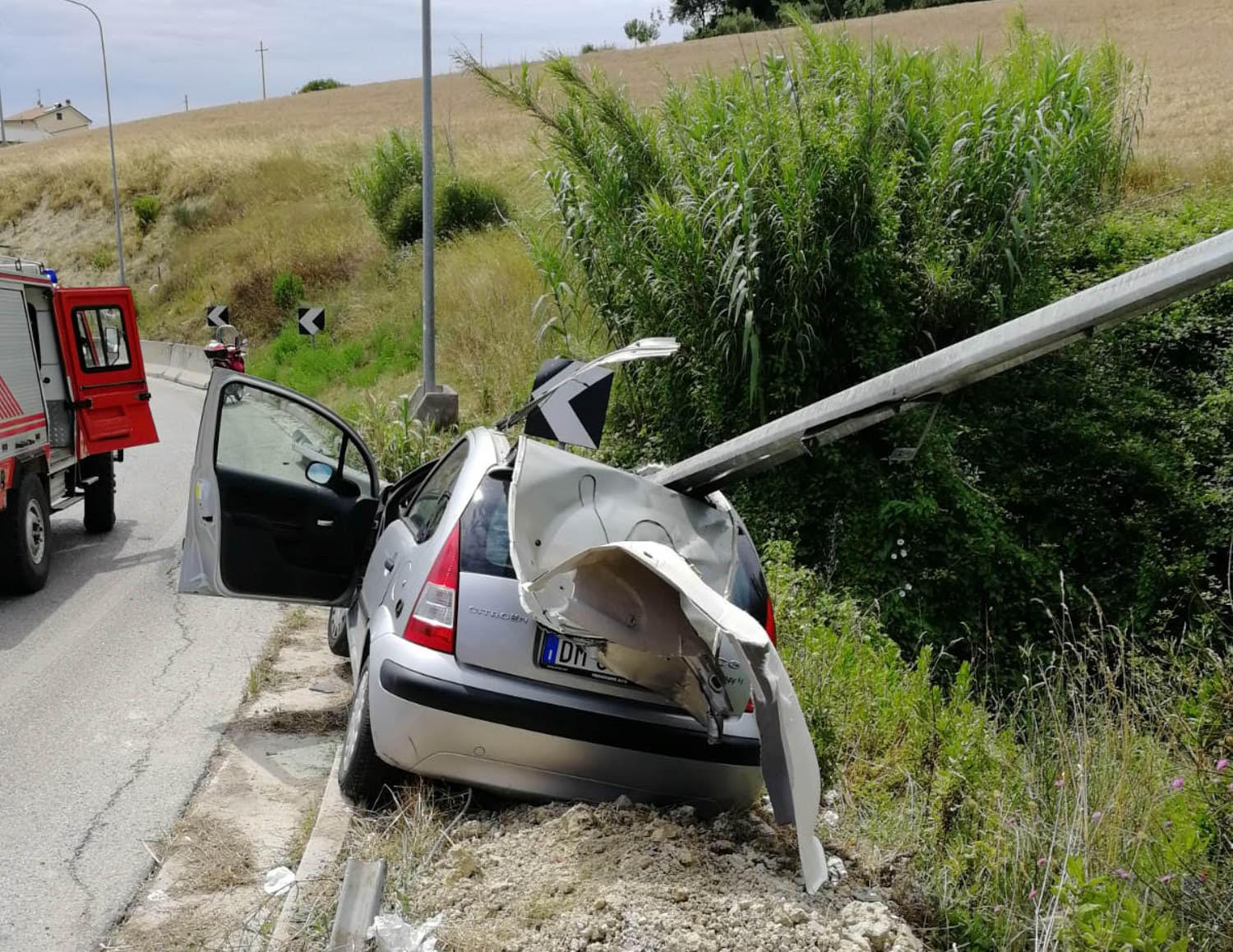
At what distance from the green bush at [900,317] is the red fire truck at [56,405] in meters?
4.32

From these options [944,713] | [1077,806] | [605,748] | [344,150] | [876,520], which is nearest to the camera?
[1077,806]

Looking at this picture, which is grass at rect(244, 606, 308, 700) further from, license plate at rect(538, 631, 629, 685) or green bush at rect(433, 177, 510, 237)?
green bush at rect(433, 177, 510, 237)

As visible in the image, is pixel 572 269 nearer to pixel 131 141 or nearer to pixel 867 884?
pixel 867 884

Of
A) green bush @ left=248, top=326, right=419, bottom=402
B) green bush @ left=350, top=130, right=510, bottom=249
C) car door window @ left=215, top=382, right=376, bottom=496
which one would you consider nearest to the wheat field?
green bush @ left=350, top=130, right=510, bottom=249

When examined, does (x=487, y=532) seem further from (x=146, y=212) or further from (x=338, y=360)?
(x=146, y=212)

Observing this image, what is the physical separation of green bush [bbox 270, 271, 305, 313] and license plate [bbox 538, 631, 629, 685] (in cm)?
3027

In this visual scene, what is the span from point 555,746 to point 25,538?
6.19m

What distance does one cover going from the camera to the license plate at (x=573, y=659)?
14.1 feet

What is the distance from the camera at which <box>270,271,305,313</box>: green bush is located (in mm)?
32844

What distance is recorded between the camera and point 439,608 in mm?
4363

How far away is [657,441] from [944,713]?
576 centimetres

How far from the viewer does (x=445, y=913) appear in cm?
357

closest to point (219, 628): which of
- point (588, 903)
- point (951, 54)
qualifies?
point (588, 903)

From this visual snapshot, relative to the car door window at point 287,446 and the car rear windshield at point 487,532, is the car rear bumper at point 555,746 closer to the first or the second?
the car rear windshield at point 487,532
